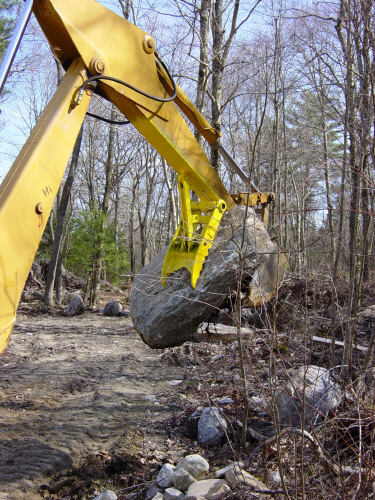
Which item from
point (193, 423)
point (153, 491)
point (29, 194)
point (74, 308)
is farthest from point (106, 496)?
point (74, 308)

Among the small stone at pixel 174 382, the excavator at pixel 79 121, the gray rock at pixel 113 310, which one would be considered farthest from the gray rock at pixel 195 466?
the gray rock at pixel 113 310

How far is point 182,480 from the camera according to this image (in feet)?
9.84

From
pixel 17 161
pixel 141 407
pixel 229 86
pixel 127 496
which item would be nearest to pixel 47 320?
pixel 141 407

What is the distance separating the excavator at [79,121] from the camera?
2.21m

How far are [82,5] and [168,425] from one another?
150 inches

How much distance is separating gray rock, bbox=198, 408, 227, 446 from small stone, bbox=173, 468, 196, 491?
0.73 m

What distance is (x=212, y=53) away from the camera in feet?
28.9

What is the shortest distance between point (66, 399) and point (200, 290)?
206 centimetres

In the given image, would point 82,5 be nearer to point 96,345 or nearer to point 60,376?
point 60,376

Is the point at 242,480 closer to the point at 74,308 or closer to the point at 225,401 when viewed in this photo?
the point at 225,401

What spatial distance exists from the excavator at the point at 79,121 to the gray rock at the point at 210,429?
149 cm

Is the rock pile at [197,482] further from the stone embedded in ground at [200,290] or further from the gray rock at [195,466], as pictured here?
the stone embedded in ground at [200,290]

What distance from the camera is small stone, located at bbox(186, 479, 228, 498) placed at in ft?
8.83

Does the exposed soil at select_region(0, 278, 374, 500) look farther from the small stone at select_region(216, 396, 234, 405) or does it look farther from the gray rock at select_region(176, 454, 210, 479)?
the gray rock at select_region(176, 454, 210, 479)
